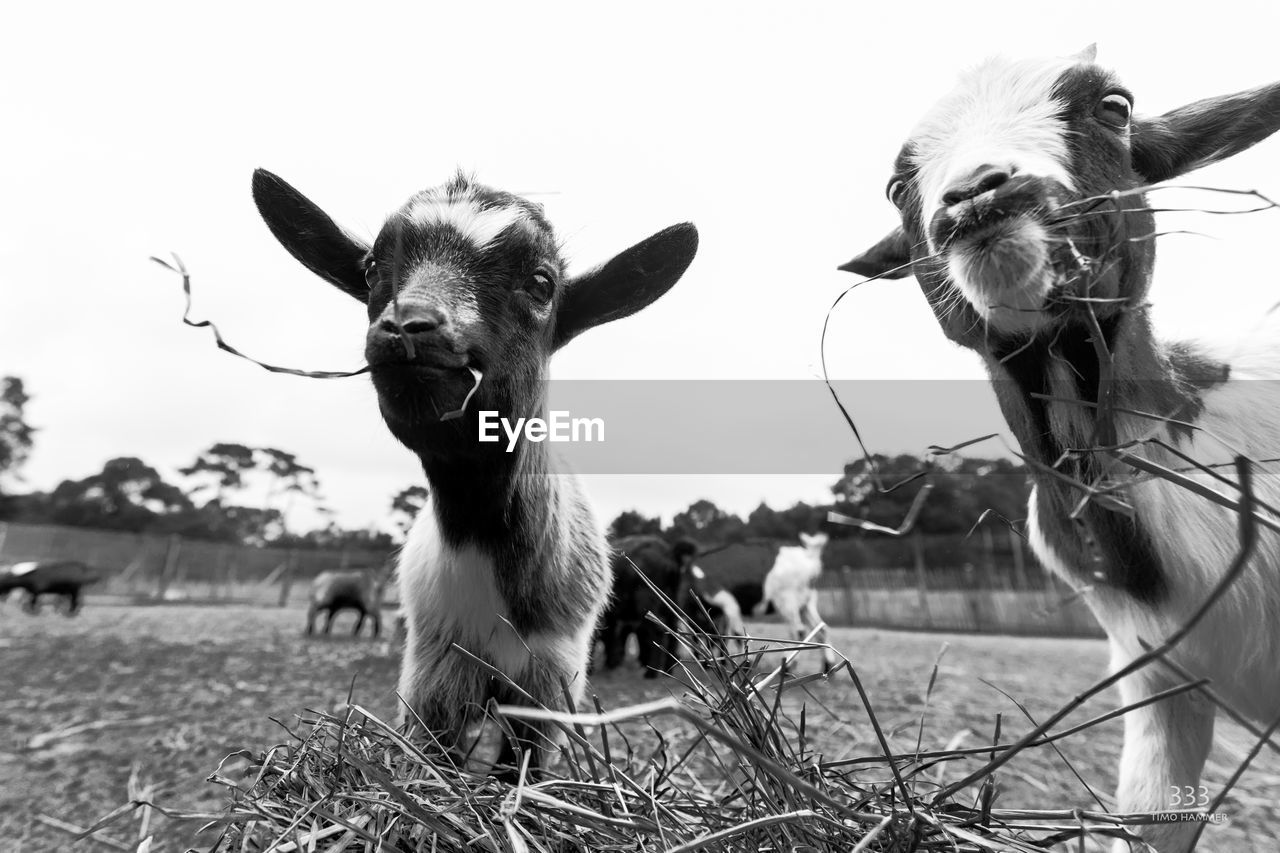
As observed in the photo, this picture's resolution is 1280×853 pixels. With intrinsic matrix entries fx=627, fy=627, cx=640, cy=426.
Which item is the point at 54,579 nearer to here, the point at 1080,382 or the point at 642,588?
the point at 642,588

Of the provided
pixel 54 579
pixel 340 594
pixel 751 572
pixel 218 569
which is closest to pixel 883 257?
pixel 751 572

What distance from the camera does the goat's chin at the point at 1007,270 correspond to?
0.79 m

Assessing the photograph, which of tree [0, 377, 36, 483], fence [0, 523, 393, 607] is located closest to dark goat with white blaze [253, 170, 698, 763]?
fence [0, 523, 393, 607]

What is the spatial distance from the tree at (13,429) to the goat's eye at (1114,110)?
11322mm

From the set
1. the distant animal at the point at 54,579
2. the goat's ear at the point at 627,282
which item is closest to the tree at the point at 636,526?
the goat's ear at the point at 627,282

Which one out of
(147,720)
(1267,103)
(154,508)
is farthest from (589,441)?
(154,508)

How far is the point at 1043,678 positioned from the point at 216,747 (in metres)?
2.76

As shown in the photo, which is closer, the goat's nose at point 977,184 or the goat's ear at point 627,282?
the goat's nose at point 977,184

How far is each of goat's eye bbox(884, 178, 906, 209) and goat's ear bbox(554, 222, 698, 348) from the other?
0.36 metres

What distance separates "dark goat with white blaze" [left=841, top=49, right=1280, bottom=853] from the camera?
2.71 feet

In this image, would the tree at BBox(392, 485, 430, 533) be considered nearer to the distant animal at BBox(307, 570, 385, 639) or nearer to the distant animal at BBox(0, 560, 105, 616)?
the distant animal at BBox(307, 570, 385, 639)

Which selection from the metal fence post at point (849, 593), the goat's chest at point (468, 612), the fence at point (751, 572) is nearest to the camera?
the goat's chest at point (468, 612)

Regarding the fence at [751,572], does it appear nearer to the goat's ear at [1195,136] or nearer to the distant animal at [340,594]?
the distant animal at [340,594]

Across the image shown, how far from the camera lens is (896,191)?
1.12 metres
